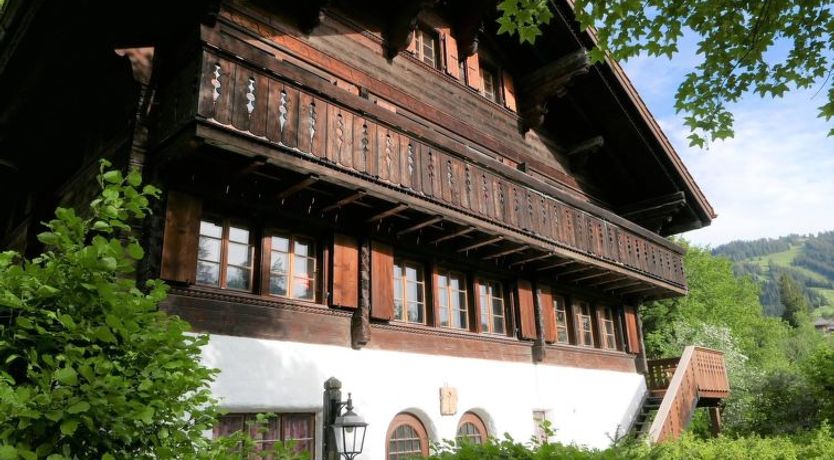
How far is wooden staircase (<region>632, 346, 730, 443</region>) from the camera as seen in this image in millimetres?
12953

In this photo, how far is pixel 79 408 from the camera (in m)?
2.21

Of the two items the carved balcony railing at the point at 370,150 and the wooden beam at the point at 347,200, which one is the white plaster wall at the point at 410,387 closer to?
the wooden beam at the point at 347,200

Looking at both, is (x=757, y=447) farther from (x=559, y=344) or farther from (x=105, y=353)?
(x=105, y=353)

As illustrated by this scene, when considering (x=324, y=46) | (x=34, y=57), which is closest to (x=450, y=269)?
(x=324, y=46)

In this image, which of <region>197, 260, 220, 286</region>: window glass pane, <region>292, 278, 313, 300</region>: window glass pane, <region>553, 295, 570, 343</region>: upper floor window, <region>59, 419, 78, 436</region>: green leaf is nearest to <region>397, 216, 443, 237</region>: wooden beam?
<region>292, 278, 313, 300</region>: window glass pane

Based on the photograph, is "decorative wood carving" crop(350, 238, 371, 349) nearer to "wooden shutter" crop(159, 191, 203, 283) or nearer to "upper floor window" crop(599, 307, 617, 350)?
"wooden shutter" crop(159, 191, 203, 283)

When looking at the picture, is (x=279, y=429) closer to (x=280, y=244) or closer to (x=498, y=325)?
(x=280, y=244)

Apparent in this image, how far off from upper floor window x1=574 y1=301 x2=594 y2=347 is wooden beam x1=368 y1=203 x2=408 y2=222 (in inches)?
264

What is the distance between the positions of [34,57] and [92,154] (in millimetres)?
1524

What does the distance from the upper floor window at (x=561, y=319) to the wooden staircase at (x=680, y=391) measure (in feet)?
7.86

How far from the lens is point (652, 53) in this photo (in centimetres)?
683

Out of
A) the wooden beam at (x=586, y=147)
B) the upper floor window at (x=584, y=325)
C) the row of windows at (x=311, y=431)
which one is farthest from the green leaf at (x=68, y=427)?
the wooden beam at (x=586, y=147)

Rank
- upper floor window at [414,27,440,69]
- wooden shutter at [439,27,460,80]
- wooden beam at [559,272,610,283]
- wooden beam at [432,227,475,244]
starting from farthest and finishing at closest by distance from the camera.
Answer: wooden beam at [559,272,610,283]
wooden shutter at [439,27,460,80]
upper floor window at [414,27,440,69]
wooden beam at [432,227,475,244]

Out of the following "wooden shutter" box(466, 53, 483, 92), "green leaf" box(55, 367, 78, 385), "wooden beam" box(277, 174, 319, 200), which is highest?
"wooden shutter" box(466, 53, 483, 92)
